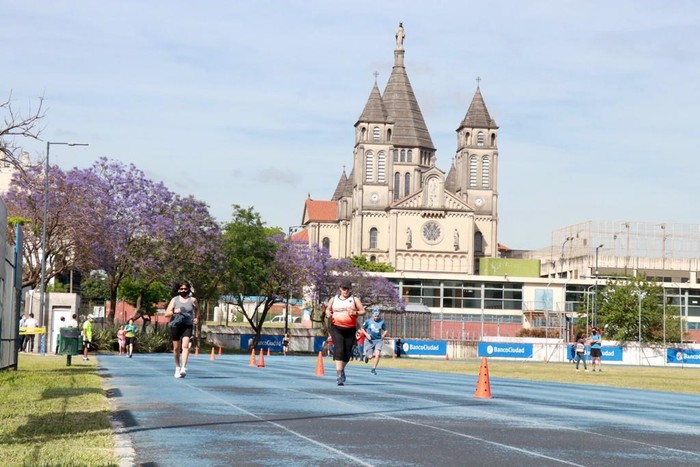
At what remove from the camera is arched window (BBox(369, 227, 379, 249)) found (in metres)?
155

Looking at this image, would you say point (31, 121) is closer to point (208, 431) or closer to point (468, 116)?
point (208, 431)

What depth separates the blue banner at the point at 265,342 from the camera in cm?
7819

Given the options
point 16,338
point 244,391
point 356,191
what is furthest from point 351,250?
point 244,391

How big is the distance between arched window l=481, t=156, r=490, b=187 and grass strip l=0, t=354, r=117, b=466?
14689 centimetres

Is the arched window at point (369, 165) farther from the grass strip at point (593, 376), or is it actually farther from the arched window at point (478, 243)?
the grass strip at point (593, 376)

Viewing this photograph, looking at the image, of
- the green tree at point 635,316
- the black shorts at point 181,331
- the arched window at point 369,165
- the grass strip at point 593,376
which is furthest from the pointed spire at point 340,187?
the black shorts at point 181,331

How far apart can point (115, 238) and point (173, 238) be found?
6.16 meters

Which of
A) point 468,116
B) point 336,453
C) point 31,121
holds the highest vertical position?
point 468,116

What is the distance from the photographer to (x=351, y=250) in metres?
161

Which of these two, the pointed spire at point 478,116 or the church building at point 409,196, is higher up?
the pointed spire at point 478,116

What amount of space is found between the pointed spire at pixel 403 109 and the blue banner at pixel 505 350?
321 feet

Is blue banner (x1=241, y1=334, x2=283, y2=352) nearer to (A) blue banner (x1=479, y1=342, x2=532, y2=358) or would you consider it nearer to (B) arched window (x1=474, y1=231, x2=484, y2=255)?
(A) blue banner (x1=479, y1=342, x2=532, y2=358)

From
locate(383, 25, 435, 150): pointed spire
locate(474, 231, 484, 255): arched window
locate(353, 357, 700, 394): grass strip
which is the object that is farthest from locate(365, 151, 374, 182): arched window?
locate(353, 357, 700, 394): grass strip

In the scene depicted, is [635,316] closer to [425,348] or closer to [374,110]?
[425,348]
